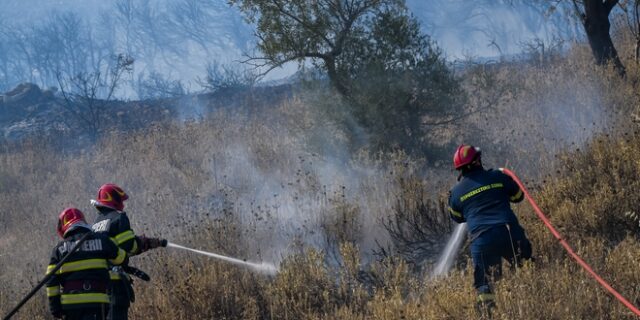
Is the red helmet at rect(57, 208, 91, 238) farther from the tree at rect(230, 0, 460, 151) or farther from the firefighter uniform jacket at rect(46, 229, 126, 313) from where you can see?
the tree at rect(230, 0, 460, 151)

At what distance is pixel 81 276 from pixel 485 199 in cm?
320

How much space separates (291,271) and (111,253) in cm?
174

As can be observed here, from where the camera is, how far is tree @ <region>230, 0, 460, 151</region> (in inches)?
387

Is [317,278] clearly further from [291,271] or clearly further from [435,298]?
[435,298]

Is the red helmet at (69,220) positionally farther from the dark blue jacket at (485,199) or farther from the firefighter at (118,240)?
the dark blue jacket at (485,199)

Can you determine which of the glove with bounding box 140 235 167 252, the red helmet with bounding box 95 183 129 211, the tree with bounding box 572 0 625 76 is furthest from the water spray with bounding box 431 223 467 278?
the tree with bounding box 572 0 625 76

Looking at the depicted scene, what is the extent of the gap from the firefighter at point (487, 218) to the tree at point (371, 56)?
4685 millimetres

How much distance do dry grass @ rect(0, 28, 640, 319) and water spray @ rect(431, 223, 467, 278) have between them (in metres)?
0.16

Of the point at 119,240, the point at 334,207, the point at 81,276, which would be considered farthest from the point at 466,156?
the point at 81,276

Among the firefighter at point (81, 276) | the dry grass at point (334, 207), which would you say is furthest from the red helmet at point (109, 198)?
the dry grass at point (334, 207)

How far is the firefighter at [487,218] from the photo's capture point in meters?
4.75

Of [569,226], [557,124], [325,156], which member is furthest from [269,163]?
[569,226]

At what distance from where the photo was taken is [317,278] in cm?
581

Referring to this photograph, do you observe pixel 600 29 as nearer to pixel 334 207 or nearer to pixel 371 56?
pixel 371 56
